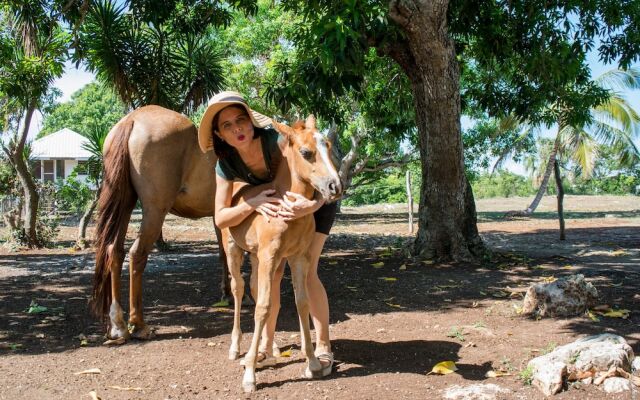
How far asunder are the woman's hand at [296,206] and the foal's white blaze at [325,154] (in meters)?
0.31

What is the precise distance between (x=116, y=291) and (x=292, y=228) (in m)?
2.28

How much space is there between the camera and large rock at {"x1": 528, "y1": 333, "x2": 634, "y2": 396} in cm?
362

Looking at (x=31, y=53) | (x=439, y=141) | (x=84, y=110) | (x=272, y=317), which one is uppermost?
(x=84, y=110)

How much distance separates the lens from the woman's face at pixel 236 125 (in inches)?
153

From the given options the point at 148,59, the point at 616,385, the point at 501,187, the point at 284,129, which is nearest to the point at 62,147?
the point at 148,59

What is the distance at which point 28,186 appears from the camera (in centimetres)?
1183

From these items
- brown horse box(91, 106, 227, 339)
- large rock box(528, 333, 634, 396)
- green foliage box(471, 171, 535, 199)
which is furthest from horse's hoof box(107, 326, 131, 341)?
green foliage box(471, 171, 535, 199)

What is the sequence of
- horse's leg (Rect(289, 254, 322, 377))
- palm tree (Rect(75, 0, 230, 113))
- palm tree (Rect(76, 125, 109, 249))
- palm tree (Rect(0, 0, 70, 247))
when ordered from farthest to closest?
palm tree (Rect(76, 125, 109, 249))
palm tree (Rect(75, 0, 230, 113))
palm tree (Rect(0, 0, 70, 247))
horse's leg (Rect(289, 254, 322, 377))

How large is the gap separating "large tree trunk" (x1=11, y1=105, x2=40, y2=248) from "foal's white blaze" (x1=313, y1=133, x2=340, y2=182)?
33.3 feet

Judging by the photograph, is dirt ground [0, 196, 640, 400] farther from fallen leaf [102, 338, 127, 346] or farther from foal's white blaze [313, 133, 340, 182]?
foal's white blaze [313, 133, 340, 182]

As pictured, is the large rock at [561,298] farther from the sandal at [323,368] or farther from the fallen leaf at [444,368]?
the sandal at [323,368]

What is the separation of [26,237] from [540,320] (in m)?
10.7

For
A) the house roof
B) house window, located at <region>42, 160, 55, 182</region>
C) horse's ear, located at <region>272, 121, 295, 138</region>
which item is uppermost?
the house roof

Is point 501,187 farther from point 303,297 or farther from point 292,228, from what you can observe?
point 292,228
